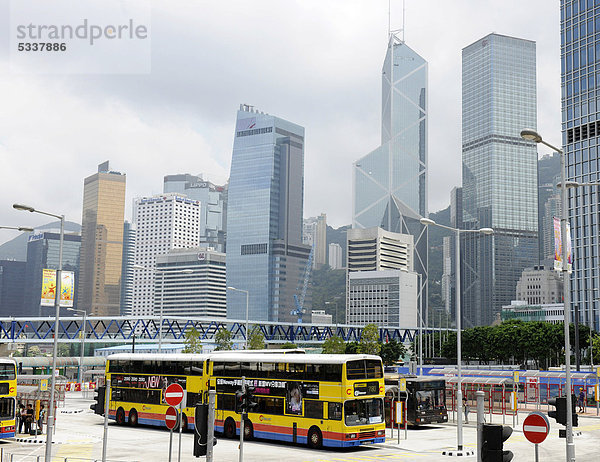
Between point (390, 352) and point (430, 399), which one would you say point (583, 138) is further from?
point (430, 399)

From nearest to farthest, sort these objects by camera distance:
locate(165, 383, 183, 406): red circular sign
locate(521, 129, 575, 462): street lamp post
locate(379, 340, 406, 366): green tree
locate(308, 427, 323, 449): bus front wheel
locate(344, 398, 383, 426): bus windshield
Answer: locate(521, 129, 575, 462): street lamp post → locate(165, 383, 183, 406): red circular sign → locate(344, 398, 383, 426): bus windshield → locate(308, 427, 323, 449): bus front wheel → locate(379, 340, 406, 366): green tree

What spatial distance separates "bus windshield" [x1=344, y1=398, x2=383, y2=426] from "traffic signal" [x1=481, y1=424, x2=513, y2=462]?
20658 millimetres

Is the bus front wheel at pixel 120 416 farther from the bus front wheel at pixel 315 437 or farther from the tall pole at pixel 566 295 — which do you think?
the tall pole at pixel 566 295

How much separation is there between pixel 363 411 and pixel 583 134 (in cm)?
13997

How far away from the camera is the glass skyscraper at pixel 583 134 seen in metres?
154

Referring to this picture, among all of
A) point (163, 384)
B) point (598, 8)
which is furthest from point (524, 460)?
point (598, 8)

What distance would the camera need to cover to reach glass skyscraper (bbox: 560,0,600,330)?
505 feet

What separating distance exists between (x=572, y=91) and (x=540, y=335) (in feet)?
227

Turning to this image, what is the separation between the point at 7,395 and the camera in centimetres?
3700

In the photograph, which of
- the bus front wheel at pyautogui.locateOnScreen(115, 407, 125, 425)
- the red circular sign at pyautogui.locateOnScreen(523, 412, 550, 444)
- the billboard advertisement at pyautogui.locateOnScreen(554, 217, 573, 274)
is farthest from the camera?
the bus front wheel at pyautogui.locateOnScreen(115, 407, 125, 425)

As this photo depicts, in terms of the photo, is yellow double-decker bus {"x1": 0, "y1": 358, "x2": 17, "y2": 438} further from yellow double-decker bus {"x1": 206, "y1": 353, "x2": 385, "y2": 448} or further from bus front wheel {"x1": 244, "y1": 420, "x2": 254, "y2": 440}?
bus front wheel {"x1": 244, "y1": 420, "x2": 254, "y2": 440}

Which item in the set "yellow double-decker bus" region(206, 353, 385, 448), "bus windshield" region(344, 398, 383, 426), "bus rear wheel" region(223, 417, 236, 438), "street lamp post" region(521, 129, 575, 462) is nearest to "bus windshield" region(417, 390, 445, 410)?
"yellow double-decker bus" region(206, 353, 385, 448)

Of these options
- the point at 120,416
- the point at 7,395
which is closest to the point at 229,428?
the point at 120,416

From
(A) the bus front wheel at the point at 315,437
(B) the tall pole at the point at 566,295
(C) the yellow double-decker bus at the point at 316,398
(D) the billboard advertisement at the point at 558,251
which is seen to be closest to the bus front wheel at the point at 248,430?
(C) the yellow double-decker bus at the point at 316,398
